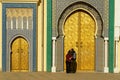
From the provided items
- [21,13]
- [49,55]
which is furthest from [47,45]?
[21,13]

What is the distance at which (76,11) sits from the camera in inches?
774

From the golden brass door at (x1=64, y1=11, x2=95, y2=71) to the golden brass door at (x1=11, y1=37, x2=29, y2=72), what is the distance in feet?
5.20

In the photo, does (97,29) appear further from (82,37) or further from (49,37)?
(49,37)

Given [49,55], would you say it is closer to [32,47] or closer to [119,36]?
[32,47]

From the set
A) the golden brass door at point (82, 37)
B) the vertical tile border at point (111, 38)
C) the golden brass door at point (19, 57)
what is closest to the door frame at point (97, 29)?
the golden brass door at point (82, 37)

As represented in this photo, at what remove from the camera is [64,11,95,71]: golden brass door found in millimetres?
19609

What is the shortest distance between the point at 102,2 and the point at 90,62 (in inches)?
90.5

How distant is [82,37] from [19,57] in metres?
2.49

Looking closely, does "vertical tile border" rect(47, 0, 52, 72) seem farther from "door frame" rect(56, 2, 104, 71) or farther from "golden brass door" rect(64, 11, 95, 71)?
"golden brass door" rect(64, 11, 95, 71)

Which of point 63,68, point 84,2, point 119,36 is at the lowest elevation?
point 63,68

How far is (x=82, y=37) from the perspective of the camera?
1970cm

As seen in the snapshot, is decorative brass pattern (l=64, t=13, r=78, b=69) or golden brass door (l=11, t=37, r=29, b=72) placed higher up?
decorative brass pattern (l=64, t=13, r=78, b=69)

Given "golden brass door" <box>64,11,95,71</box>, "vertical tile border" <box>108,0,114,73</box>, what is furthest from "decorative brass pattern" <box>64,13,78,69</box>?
"vertical tile border" <box>108,0,114,73</box>

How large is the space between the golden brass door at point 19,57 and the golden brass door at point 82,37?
5.20ft
